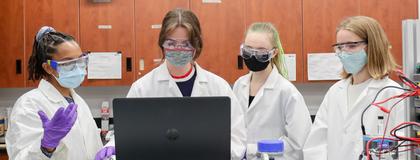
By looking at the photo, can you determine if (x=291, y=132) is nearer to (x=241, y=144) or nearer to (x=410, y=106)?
(x=241, y=144)

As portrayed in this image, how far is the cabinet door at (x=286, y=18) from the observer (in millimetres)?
3246

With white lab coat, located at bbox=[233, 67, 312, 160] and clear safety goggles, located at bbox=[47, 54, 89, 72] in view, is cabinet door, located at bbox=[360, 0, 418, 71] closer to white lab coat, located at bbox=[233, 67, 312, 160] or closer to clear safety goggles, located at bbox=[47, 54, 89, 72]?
white lab coat, located at bbox=[233, 67, 312, 160]

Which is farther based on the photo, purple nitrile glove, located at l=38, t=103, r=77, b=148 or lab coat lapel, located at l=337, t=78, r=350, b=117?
lab coat lapel, located at l=337, t=78, r=350, b=117

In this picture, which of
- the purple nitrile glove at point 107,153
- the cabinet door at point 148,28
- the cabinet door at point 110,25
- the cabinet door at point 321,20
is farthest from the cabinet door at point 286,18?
the purple nitrile glove at point 107,153

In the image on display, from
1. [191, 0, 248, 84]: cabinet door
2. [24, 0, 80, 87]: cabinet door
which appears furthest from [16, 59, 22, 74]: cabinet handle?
[191, 0, 248, 84]: cabinet door

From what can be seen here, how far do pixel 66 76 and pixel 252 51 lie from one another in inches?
33.8

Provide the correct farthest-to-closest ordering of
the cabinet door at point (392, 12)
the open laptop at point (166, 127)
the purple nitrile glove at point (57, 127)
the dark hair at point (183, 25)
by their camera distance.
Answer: the cabinet door at point (392, 12), the dark hair at point (183, 25), the purple nitrile glove at point (57, 127), the open laptop at point (166, 127)

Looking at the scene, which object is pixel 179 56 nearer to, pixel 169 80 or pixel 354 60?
Result: pixel 169 80

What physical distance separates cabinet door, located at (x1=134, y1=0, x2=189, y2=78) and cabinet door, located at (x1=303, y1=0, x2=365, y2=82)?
3.29ft

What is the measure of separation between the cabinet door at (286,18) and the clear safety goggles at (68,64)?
5.81ft

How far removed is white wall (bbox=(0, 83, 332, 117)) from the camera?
358 cm

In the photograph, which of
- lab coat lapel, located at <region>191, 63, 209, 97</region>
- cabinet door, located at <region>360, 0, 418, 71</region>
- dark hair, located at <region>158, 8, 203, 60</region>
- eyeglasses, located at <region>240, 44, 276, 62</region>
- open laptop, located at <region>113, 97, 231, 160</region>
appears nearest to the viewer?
open laptop, located at <region>113, 97, 231, 160</region>

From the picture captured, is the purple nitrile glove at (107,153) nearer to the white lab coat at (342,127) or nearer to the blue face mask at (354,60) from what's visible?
the white lab coat at (342,127)

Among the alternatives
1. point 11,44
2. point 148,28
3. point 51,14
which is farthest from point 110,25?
point 11,44
